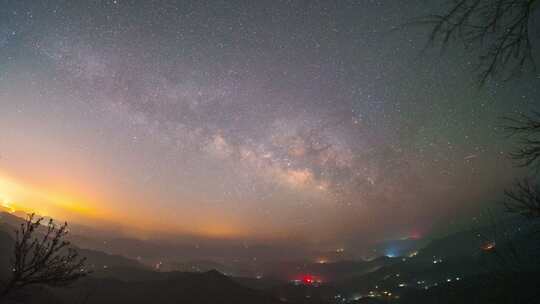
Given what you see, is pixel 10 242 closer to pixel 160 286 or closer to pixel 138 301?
pixel 138 301

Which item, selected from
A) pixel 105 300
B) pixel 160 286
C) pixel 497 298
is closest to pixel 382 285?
pixel 497 298

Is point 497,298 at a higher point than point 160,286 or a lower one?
higher

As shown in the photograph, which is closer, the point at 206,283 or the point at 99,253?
the point at 206,283

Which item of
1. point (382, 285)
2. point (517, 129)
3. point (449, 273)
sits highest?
point (517, 129)

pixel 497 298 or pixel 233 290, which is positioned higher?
pixel 497 298

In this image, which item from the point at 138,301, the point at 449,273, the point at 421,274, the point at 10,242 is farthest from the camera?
the point at 421,274

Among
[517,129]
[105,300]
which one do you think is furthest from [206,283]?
[517,129]

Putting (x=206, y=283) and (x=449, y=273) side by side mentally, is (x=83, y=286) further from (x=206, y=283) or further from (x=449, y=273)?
(x=449, y=273)

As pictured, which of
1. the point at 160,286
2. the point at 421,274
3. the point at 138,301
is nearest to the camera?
the point at 138,301

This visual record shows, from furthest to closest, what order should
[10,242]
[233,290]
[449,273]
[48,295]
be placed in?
[449,273] < [233,290] < [10,242] < [48,295]
